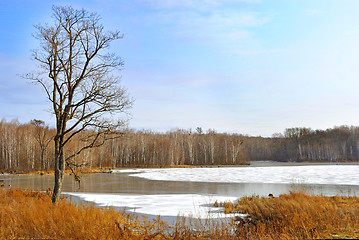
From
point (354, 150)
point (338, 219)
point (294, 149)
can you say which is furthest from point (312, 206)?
point (294, 149)

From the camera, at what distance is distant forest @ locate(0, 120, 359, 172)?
168ft

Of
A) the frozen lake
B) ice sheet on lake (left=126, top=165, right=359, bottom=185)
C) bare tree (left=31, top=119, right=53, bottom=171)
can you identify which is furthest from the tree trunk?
bare tree (left=31, top=119, right=53, bottom=171)

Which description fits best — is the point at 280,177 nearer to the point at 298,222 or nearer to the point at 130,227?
the point at 298,222

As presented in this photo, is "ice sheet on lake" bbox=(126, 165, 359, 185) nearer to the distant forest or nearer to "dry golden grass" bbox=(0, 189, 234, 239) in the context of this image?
"dry golden grass" bbox=(0, 189, 234, 239)

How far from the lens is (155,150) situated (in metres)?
70.4

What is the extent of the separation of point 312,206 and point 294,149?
10152 centimetres

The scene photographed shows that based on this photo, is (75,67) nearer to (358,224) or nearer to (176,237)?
(176,237)

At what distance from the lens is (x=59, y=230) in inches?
239

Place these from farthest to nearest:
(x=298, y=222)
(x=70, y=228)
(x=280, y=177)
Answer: (x=280, y=177)
(x=298, y=222)
(x=70, y=228)

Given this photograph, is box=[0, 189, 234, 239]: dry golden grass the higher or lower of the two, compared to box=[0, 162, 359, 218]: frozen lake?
higher

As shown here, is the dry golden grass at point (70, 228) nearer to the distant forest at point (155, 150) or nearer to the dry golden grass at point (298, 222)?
the dry golden grass at point (298, 222)

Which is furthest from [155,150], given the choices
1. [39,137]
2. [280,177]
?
[280,177]

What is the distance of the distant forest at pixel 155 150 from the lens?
5122 centimetres

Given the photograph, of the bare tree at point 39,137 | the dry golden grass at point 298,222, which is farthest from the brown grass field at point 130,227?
the bare tree at point 39,137
